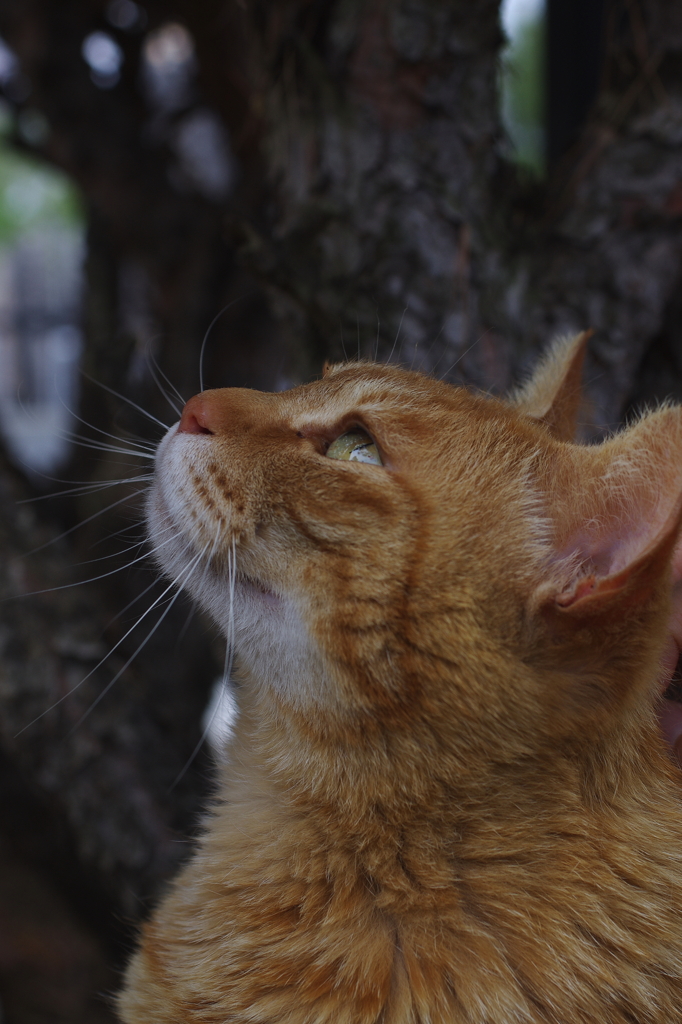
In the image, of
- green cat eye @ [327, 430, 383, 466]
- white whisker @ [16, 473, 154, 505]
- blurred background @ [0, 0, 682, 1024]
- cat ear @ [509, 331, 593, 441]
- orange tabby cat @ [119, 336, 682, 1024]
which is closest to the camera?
orange tabby cat @ [119, 336, 682, 1024]

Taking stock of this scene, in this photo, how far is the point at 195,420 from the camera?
1465mm

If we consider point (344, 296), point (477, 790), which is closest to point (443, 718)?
point (477, 790)

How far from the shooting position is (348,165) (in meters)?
2.19

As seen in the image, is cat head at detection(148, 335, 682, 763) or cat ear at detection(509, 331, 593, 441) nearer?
cat head at detection(148, 335, 682, 763)

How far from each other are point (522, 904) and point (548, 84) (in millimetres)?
3404

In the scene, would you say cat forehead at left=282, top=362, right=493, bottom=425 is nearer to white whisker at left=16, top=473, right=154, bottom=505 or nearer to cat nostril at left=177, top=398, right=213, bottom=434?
cat nostril at left=177, top=398, right=213, bottom=434

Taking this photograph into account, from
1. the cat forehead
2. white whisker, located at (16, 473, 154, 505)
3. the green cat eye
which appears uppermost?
the cat forehead

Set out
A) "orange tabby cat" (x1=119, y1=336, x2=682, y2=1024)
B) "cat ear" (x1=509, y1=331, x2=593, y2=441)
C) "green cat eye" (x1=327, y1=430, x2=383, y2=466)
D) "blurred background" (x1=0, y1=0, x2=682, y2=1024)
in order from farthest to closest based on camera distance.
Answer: "blurred background" (x1=0, y1=0, x2=682, y2=1024)
"cat ear" (x1=509, y1=331, x2=593, y2=441)
"green cat eye" (x1=327, y1=430, x2=383, y2=466)
"orange tabby cat" (x1=119, y1=336, x2=682, y2=1024)

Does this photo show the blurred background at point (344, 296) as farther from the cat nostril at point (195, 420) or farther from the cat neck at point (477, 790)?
the cat neck at point (477, 790)

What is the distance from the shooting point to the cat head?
1179 mm

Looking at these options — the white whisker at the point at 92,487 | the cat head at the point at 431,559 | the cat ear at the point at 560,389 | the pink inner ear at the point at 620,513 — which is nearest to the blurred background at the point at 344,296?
the white whisker at the point at 92,487

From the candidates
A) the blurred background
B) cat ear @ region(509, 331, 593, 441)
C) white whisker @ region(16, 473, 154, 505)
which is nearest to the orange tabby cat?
white whisker @ region(16, 473, 154, 505)

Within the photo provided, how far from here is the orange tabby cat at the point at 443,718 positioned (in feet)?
3.94

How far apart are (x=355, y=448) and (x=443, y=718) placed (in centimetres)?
50
